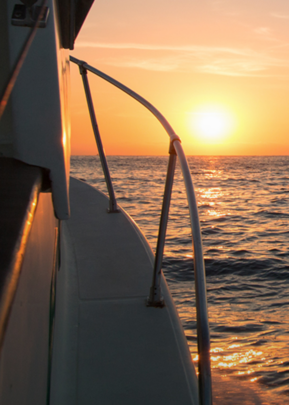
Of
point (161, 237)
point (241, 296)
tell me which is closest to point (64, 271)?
point (161, 237)

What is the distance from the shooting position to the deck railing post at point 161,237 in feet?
5.59

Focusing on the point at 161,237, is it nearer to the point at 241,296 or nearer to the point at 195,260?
the point at 195,260

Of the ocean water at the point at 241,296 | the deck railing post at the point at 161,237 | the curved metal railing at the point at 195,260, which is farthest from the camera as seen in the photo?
the ocean water at the point at 241,296

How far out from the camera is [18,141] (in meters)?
1.05

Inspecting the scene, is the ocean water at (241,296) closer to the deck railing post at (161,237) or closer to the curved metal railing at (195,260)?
the deck railing post at (161,237)

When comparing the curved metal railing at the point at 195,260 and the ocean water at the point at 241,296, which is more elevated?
the curved metal railing at the point at 195,260

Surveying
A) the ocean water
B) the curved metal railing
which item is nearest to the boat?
the curved metal railing

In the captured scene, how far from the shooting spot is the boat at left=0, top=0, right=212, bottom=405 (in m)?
0.65

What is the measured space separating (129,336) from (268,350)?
253 centimetres

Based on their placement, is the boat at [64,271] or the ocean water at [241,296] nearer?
the boat at [64,271]

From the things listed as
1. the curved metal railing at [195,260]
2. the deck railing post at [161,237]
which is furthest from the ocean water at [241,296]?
the curved metal railing at [195,260]

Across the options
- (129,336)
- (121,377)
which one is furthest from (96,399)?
(129,336)

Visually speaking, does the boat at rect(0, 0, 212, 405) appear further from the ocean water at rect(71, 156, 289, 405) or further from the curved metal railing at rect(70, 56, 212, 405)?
the ocean water at rect(71, 156, 289, 405)

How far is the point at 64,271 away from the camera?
2.48 m
